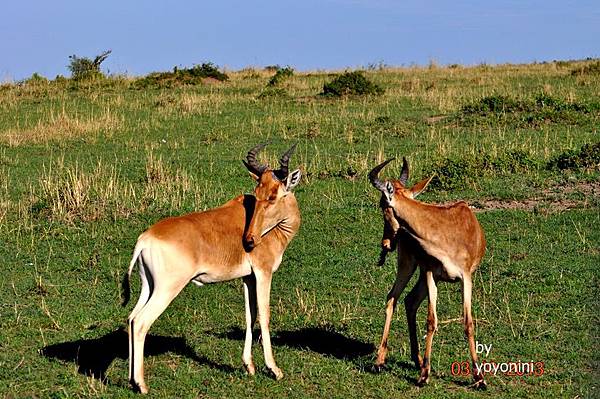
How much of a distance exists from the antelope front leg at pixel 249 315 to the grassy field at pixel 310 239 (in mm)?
126

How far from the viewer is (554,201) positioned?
1264 cm

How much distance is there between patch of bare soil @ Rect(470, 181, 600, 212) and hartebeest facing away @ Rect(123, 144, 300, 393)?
5.74 metres

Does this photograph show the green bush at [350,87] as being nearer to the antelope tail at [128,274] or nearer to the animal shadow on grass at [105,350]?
the animal shadow on grass at [105,350]

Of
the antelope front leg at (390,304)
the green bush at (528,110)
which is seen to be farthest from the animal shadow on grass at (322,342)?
the green bush at (528,110)

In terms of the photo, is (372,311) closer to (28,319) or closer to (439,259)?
(439,259)

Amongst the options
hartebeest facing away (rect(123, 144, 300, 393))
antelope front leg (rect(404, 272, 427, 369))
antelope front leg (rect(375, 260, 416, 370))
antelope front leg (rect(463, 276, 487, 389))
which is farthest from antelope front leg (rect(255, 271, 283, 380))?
antelope front leg (rect(463, 276, 487, 389))

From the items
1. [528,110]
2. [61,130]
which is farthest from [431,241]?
[61,130]

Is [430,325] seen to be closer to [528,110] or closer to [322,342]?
[322,342]

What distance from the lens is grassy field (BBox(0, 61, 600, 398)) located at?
7.25 m

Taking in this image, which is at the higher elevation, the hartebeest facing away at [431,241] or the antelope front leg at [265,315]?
the hartebeest facing away at [431,241]

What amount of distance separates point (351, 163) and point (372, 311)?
21.9ft

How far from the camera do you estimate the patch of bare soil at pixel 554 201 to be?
12.4 m

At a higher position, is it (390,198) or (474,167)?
(390,198)

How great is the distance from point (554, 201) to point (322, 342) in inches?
230
